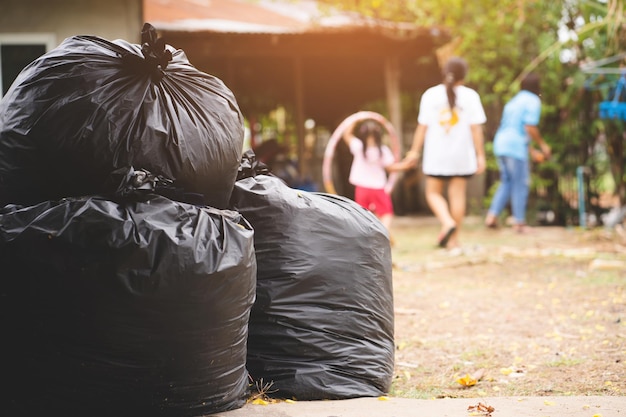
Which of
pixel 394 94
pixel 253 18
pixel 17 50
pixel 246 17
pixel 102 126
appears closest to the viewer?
pixel 102 126

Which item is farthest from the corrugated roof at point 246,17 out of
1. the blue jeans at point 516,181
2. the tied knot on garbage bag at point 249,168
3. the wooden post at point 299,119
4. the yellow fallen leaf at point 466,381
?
the yellow fallen leaf at point 466,381

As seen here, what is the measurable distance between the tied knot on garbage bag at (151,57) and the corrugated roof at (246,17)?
30.2 ft

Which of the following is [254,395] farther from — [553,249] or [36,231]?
[553,249]

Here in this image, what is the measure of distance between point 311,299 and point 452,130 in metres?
5.54

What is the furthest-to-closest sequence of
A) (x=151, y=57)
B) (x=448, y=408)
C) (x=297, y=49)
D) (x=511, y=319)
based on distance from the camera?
1. (x=297, y=49)
2. (x=511, y=319)
3. (x=448, y=408)
4. (x=151, y=57)

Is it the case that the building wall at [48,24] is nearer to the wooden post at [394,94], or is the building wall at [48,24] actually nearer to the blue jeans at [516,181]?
the blue jeans at [516,181]

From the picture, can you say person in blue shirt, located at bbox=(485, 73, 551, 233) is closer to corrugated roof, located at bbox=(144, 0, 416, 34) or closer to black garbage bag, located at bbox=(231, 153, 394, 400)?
corrugated roof, located at bbox=(144, 0, 416, 34)

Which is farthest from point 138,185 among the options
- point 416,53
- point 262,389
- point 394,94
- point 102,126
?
point 416,53

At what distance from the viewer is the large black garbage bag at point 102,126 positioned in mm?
2754

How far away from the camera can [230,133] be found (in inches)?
120

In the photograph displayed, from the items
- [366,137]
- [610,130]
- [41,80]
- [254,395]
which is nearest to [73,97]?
[41,80]

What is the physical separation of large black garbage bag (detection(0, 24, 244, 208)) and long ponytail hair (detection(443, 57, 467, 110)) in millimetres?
5624

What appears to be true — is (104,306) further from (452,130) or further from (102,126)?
(452,130)

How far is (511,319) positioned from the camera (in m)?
5.23
